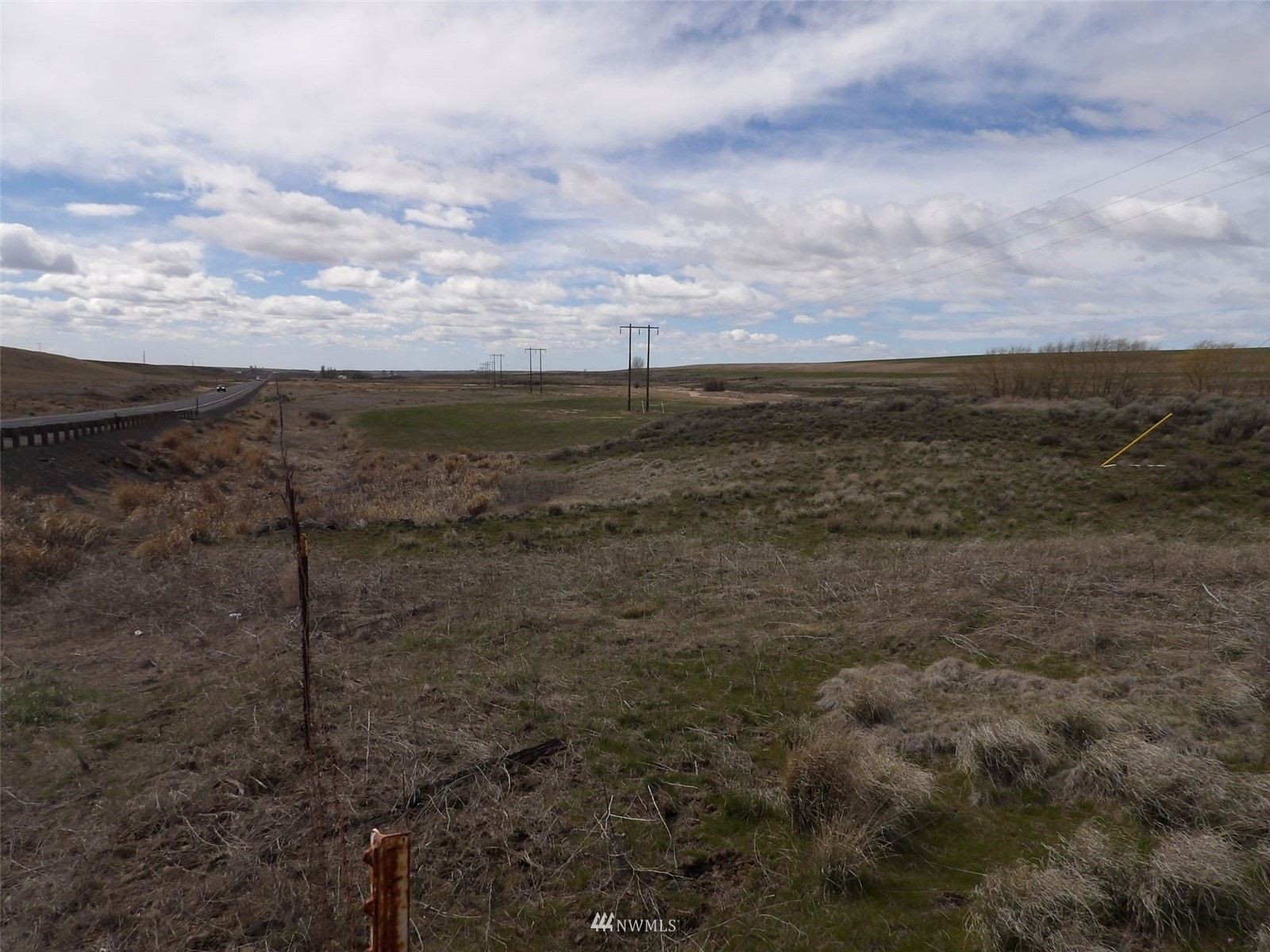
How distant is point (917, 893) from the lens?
4.64 m

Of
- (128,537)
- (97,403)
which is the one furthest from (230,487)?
(97,403)

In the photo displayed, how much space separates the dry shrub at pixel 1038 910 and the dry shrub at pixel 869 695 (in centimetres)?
255

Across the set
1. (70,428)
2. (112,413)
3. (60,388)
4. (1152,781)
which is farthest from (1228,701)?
(60,388)

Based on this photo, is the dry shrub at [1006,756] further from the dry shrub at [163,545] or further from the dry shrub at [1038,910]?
the dry shrub at [163,545]

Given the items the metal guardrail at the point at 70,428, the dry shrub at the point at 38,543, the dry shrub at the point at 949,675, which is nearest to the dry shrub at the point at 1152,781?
the dry shrub at the point at 949,675

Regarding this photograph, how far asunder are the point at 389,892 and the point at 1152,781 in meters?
5.43

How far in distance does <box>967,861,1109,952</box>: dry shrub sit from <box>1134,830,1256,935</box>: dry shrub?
9.1 inches

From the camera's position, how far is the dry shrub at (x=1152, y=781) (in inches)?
190

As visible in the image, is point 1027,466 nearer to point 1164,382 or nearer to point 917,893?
point 917,893

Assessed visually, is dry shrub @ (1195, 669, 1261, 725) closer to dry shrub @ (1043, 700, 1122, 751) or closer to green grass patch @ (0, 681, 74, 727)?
dry shrub @ (1043, 700, 1122, 751)

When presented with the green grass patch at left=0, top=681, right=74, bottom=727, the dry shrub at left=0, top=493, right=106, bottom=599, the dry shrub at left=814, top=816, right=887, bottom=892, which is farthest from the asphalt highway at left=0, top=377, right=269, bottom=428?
the dry shrub at left=814, top=816, right=887, bottom=892

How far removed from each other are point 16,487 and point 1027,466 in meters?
29.6

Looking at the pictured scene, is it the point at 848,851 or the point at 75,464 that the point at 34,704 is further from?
Answer: the point at 75,464
